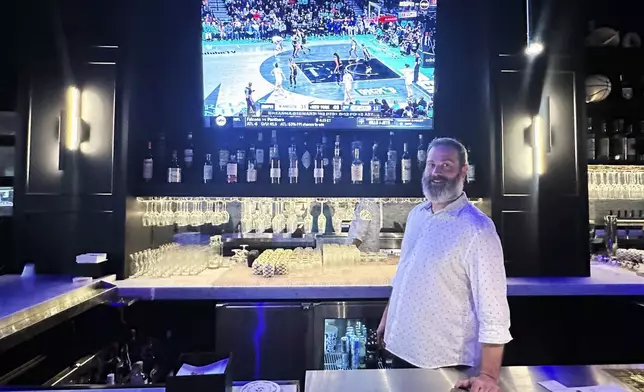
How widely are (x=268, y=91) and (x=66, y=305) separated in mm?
2002

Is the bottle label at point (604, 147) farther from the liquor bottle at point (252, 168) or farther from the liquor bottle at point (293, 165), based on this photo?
the liquor bottle at point (252, 168)

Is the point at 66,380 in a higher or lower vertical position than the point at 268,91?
lower

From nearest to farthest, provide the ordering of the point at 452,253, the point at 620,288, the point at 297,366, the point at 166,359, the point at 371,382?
the point at 371,382 < the point at 452,253 < the point at 297,366 < the point at 620,288 < the point at 166,359

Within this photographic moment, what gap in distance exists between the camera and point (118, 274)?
289 centimetres

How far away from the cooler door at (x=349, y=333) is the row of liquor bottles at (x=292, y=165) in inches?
41.4

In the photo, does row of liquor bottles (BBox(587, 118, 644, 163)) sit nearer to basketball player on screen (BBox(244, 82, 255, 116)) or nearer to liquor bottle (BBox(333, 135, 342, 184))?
liquor bottle (BBox(333, 135, 342, 184))

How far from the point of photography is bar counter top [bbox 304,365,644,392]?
49.3 inches

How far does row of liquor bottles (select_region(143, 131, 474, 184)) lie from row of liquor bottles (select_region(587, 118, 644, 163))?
1500 millimetres

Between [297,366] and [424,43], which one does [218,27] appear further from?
[297,366]

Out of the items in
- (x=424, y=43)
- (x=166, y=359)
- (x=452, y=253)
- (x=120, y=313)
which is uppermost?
(x=424, y=43)

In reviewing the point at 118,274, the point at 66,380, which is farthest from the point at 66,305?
the point at 118,274

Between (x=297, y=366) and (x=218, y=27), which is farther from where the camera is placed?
(x=218, y=27)

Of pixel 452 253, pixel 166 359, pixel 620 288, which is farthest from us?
pixel 166 359

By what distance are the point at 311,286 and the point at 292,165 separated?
1065mm
